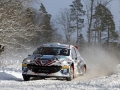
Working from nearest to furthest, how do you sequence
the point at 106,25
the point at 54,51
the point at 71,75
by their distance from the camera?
the point at 71,75
the point at 54,51
the point at 106,25

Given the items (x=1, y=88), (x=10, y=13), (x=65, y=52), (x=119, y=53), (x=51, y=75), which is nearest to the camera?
(x=1, y=88)

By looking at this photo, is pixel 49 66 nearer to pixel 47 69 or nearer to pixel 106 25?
pixel 47 69

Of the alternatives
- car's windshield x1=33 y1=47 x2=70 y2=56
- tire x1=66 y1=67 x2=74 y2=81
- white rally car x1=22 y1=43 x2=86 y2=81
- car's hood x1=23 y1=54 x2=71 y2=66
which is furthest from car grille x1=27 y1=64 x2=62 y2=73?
car's windshield x1=33 y1=47 x2=70 y2=56

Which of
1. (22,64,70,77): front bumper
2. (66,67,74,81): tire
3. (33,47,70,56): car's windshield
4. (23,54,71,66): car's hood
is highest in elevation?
(33,47,70,56): car's windshield

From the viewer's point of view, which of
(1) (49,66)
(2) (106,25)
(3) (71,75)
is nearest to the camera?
(1) (49,66)

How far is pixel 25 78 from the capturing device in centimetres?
1332

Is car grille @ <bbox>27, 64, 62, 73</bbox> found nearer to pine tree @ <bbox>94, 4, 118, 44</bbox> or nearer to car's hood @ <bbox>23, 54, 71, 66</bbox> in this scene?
car's hood @ <bbox>23, 54, 71, 66</bbox>

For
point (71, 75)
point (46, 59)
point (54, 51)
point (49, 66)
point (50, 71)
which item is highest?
point (54, 51)

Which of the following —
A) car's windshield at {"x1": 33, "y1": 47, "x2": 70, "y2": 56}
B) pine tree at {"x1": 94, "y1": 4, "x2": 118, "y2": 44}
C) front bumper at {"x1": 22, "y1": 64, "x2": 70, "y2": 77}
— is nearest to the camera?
front bumper at {"x1": 22, "y1": 64, "x2": 70, "y2": 77}

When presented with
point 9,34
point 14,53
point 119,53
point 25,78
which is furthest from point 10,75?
point 119,53

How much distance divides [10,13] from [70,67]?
7.70 meters

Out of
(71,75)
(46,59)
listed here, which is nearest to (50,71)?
(46,59)

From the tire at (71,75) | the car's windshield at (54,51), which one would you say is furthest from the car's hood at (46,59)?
the car's windshield at (54,51)

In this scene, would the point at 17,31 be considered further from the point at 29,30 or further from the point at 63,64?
the point at 63,64
